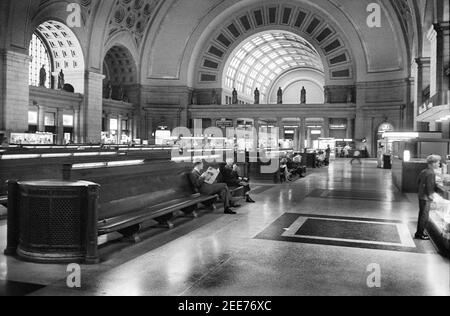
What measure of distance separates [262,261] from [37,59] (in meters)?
33.2

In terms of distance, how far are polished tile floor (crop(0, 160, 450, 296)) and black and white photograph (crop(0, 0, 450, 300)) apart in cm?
3

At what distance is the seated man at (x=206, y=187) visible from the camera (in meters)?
9.77

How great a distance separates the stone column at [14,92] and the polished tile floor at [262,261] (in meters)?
20.6

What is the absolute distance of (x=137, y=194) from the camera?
7.86 metres

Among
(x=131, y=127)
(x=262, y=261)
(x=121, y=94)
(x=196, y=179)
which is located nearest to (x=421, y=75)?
(x=196, y=179)

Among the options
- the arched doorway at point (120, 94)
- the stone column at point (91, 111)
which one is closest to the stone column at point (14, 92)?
the stone column at point (91, 111)

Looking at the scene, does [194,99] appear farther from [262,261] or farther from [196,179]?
[262,261]

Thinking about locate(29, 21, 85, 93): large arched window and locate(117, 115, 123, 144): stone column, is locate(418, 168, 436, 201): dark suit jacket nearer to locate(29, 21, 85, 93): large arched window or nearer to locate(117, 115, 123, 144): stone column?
locate(29, 21, 85, 93): large arched window

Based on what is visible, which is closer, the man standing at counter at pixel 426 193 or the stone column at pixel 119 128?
the man standing at counter at pixel 426 193

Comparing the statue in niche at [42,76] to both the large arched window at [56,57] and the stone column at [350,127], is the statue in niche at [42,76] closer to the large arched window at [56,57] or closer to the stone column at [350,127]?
the large arched window at [56,57]
